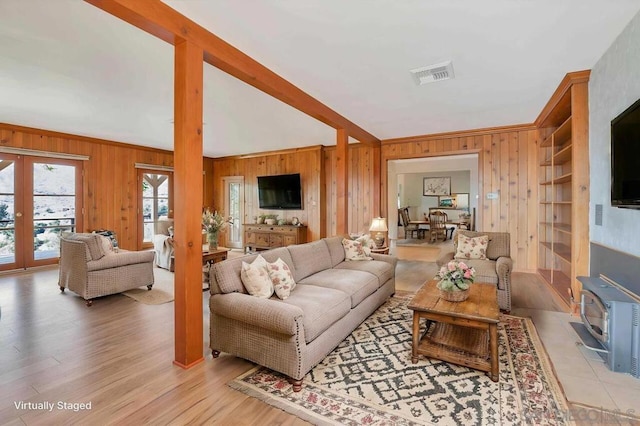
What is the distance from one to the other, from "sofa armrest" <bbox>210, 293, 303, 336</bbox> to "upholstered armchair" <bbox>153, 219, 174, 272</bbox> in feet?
11.8

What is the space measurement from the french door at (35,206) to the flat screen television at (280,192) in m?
3.82

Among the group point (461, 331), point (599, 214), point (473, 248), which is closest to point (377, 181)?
point (473, 248)

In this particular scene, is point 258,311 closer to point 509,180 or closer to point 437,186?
point 509,180

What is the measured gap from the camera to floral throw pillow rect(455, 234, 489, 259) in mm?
4172

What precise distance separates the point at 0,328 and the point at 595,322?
17.7ft

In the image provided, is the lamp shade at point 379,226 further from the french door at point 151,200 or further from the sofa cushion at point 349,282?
the french door at point 151,200

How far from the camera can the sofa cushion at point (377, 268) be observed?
3.49m

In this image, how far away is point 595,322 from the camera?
2.47 m

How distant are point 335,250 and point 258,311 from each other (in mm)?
1986

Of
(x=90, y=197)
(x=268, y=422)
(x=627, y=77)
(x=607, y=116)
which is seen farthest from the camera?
(x=90, y=197)

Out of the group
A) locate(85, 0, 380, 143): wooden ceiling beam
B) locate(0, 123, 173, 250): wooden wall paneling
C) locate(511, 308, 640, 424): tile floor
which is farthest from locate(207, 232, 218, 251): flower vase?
locate(511, 308, 640, 424): tile floor

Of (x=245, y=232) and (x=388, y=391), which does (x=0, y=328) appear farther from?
(x=245, y=232)

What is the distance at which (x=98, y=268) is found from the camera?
12.5ft

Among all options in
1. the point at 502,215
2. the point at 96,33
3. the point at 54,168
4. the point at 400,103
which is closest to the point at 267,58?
the point at 96,33
